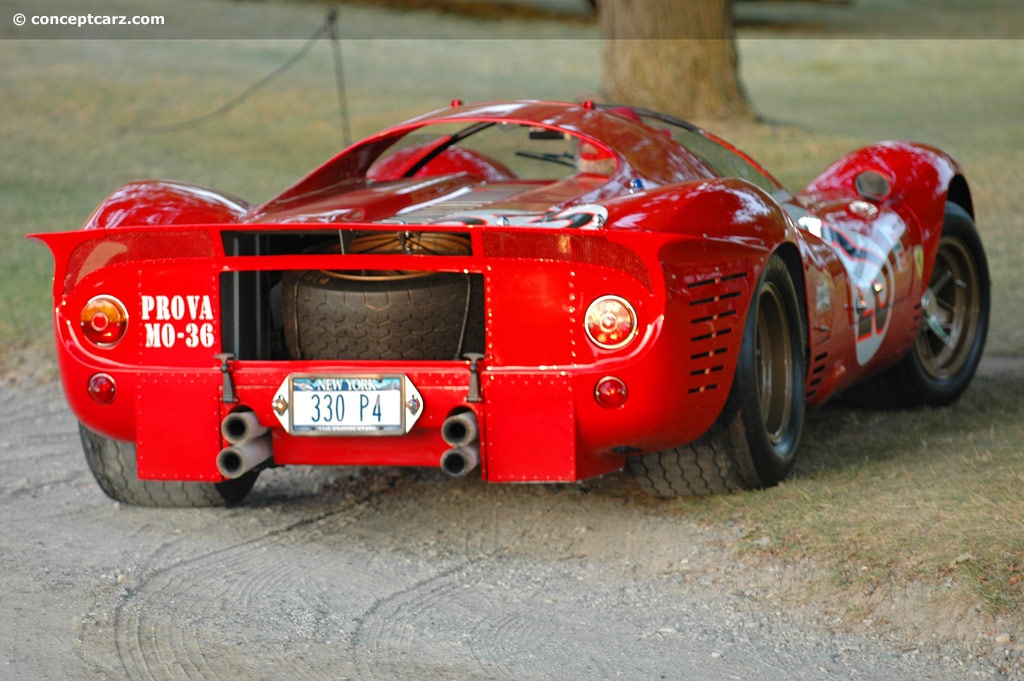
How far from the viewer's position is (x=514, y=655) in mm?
3572

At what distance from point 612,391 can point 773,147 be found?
11431 mm

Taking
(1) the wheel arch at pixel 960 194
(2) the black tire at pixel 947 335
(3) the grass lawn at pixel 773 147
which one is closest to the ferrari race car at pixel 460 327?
(3) the grass lawn at pixel 773 147

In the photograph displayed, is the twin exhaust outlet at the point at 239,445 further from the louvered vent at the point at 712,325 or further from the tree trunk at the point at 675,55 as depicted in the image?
the tree trunk at the point at 675,55

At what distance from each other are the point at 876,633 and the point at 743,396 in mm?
1032

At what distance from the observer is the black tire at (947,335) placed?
20.0 feet

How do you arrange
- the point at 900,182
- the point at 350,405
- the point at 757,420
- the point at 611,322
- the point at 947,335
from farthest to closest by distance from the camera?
1. the point at 947,335
2. the point at 900,182
3. the point at 757,420
4. the point at 350,405
5. the point at 611,322

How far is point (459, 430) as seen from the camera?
417 cm

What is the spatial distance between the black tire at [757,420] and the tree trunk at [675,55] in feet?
36.0

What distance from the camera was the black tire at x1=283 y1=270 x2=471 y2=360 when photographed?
4410 millimetres

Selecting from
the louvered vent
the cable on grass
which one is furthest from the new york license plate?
the cable on grass

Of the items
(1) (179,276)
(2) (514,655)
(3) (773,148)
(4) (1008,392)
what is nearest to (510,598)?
(2) (514,655)

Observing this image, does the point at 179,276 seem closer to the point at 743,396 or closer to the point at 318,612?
the point at 318,612

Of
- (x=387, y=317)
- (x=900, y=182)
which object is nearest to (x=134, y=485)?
(x=387, y=317)

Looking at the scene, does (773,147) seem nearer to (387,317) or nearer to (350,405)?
(387,317)
